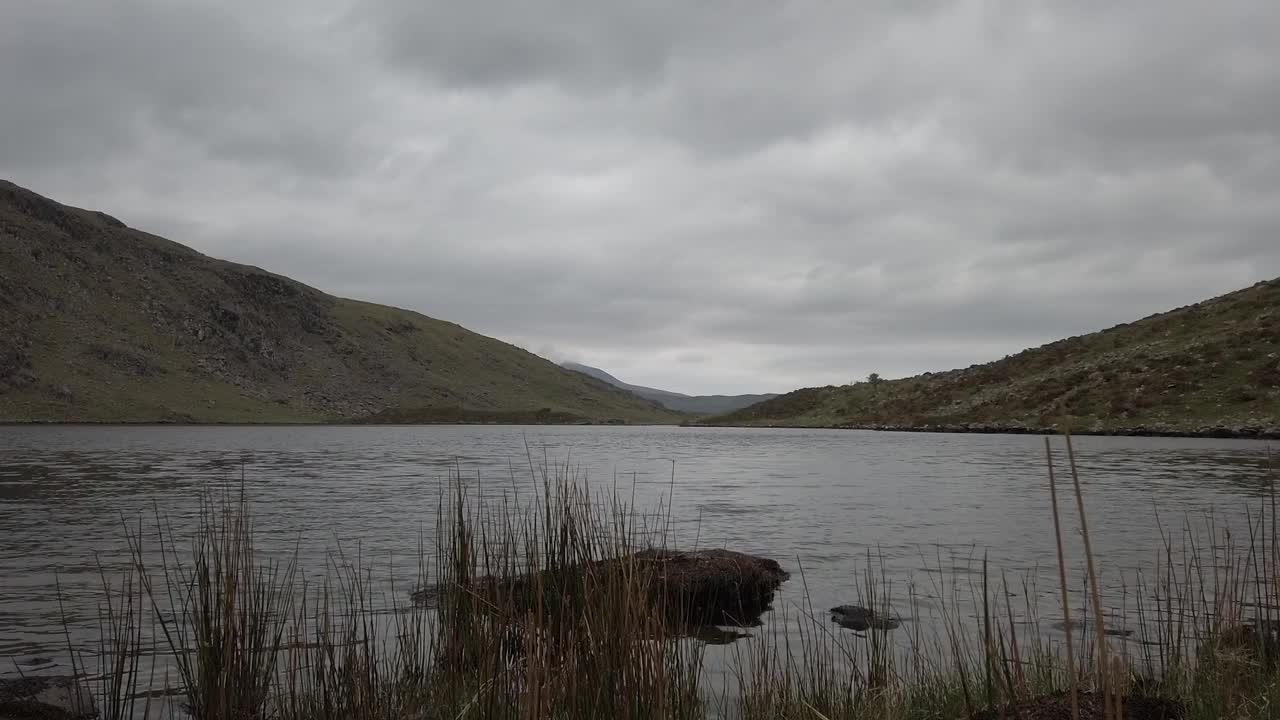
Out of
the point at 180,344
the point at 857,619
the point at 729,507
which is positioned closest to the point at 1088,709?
the point at 857,619

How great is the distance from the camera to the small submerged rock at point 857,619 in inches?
352

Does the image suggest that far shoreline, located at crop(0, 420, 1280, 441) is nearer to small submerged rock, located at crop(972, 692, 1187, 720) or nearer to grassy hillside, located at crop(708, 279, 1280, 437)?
grassy hillside, located at crop(708, 279, 1280, 437)

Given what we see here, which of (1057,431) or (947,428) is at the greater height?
(947,428)

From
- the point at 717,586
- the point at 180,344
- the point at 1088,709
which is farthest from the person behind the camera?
the point at 180,344

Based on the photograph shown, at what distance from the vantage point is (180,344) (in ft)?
403

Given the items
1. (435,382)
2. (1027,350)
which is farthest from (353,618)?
(435,382)

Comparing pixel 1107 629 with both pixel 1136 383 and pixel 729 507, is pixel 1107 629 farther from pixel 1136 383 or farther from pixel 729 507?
pixel 1136 383

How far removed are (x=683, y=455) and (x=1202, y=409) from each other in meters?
29.9

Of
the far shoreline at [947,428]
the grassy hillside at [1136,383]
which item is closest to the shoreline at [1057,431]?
Result: the far shoreline at [947,428]

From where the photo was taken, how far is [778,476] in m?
30.6

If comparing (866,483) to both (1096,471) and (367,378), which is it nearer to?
(1096,471)

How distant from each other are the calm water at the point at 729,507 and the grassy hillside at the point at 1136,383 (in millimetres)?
8702

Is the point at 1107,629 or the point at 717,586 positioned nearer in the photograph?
the point at 1107,629

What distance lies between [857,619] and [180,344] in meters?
133
